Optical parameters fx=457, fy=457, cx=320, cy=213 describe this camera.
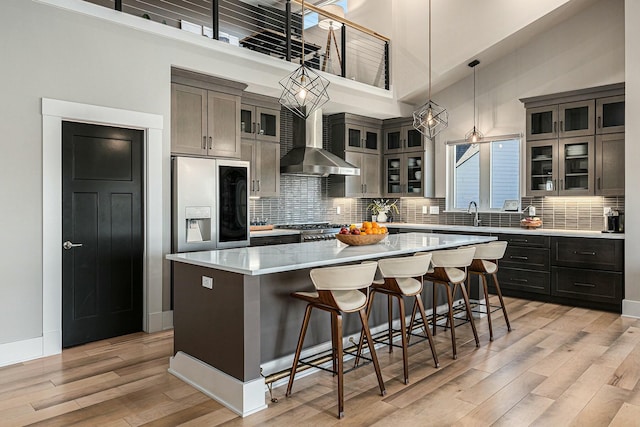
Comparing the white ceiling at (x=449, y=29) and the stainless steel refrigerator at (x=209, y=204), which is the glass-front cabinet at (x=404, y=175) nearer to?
the white ceiling at (x=449, y=29)

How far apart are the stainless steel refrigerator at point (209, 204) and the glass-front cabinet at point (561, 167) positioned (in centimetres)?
379

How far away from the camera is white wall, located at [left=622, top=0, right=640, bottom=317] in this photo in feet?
16.3

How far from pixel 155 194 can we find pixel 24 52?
1.55 metres

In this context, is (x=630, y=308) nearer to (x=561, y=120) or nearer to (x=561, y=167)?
(x=561, y=167)

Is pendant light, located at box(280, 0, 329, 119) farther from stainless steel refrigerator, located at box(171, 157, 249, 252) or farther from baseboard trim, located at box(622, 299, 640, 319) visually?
baseboard trim, located at box(622, 299, 640, 319)

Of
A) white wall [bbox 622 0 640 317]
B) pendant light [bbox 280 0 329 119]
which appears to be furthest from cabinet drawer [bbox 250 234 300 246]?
white wall [bbox 622 0 640 317]

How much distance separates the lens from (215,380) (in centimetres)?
297

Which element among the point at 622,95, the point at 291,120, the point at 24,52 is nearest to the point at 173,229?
the point at 24,52

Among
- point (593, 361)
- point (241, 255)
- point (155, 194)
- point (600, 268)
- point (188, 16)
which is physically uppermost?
point (188, 16)

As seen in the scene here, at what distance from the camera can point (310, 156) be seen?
6.18 meters

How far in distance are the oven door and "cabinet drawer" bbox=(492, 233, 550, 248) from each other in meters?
3.40

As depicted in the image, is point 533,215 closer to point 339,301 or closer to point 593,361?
point 593,361

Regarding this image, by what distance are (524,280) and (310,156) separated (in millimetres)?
3217

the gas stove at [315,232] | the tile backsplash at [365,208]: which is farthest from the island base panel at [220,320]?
the tile backsplash at [365,208]
